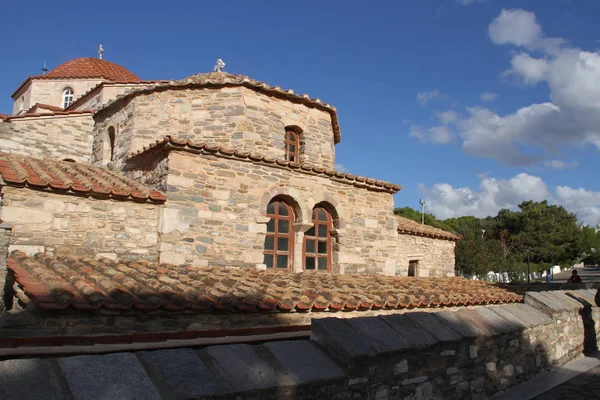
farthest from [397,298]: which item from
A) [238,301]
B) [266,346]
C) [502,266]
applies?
[502,266]

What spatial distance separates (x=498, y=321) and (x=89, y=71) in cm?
2158

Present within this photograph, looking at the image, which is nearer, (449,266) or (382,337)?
(382,337)

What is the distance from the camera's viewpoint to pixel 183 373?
2.30 meters

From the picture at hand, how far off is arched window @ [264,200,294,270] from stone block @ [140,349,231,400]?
8178mm

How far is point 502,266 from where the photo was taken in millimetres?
36156

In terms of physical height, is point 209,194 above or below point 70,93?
below

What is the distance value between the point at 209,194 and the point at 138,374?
7.60m

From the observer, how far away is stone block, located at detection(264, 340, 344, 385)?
107 inches

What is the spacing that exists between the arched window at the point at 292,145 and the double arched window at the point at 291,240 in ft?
6.30

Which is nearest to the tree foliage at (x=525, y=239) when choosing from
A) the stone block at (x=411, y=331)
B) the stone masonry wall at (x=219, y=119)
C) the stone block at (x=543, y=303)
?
the stone masonry wall at (x=219, y=119)

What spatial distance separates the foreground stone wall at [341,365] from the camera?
2037 millimetres

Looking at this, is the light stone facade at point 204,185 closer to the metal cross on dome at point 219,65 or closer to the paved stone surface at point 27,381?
the metal cross on dome at point 219,65

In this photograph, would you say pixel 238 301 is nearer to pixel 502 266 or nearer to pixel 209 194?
pixel 209 194

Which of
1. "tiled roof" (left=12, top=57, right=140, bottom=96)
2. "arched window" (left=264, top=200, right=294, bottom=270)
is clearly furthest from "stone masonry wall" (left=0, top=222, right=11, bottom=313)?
"tiled roof" (left=12, top=57, right=140, bottom=96)
